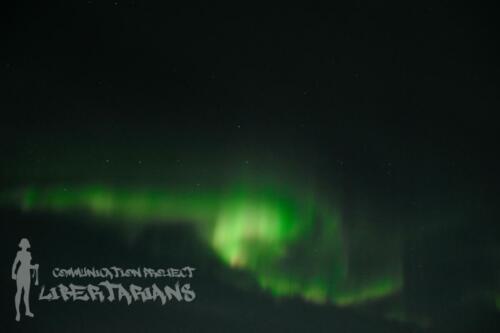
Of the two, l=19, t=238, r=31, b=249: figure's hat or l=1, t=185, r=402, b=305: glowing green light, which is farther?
l=1, t=185, r=402, b=305: glowing green light

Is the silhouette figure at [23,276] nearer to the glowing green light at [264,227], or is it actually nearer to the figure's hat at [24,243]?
the figure's hat at [24,243]

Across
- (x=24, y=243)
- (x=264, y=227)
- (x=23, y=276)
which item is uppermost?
(x=264, y=227)

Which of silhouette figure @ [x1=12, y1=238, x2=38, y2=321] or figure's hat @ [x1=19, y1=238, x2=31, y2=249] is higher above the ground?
figure's hat @ [x1=19, y1=238, x2=31, y2=249]

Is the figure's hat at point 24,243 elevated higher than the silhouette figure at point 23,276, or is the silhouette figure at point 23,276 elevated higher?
the figure's hat at point 24,243

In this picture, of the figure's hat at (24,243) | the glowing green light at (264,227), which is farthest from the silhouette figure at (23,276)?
the glowing green light at (264,227)

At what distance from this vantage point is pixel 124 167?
3.71m

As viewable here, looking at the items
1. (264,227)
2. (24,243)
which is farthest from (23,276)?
(264,227)

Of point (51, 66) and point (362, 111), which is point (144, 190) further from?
point (362, 111)

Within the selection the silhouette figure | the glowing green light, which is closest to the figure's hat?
the silhouette figure

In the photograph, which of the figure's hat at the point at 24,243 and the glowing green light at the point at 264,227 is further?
the glowing green light at the point at 264,227

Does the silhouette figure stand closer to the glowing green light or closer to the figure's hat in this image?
the figure's hat

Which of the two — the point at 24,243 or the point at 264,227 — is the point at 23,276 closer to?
the point at 24,243

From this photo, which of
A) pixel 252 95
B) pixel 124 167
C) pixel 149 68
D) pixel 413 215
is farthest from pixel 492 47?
pixel 124 167

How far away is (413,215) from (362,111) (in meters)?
0.81
